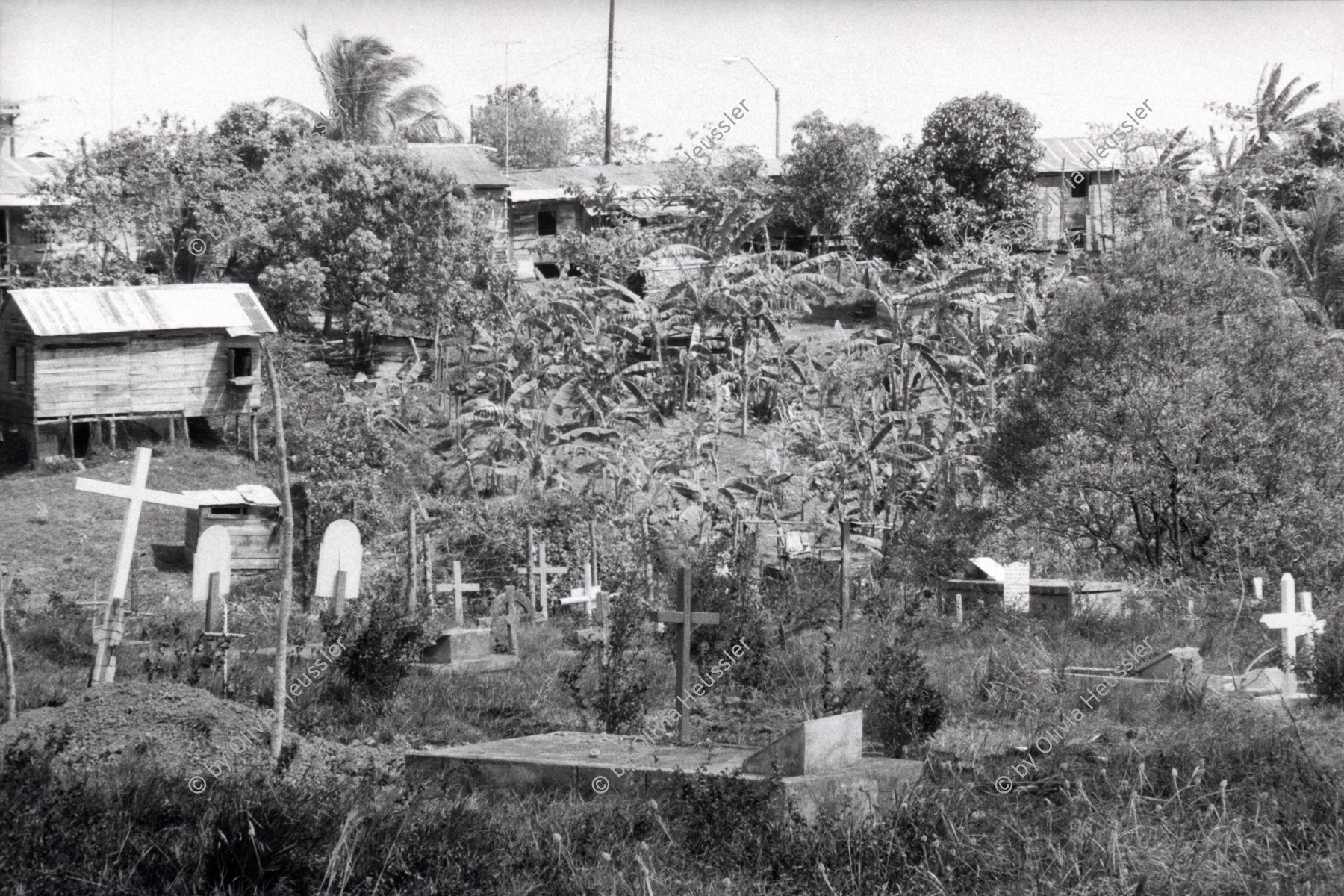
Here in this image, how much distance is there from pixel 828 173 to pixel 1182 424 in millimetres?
22057

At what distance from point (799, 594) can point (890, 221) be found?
21373 mm

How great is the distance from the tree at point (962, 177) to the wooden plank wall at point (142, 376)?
15.7 meters

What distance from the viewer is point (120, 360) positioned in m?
27.3

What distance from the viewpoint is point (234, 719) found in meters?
8.77

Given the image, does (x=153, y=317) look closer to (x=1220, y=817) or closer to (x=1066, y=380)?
(x=1066, y=380)

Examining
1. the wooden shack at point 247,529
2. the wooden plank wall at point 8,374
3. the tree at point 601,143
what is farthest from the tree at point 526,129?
the wooden shack at point 247,529

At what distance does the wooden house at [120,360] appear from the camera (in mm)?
26500

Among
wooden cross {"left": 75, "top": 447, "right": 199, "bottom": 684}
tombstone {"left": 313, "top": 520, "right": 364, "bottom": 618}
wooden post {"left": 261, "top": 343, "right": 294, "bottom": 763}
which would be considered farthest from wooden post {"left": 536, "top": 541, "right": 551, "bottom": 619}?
wooden post {"left": 261, "top": 343, "right": 294, "bottom": 763}

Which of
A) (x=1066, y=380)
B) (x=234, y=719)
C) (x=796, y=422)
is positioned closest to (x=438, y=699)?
(x=234, y=719)

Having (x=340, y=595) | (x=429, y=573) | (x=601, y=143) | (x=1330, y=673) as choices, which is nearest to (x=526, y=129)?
(x=601, y=143)

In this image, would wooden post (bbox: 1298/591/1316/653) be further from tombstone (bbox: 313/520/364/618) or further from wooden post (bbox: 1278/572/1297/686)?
tombstone (bbox: 313/520/364/618)

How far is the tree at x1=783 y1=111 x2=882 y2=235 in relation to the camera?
121ft

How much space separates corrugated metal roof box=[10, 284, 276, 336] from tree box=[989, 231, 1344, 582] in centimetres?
1549

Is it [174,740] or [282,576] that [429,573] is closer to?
[174,740]
